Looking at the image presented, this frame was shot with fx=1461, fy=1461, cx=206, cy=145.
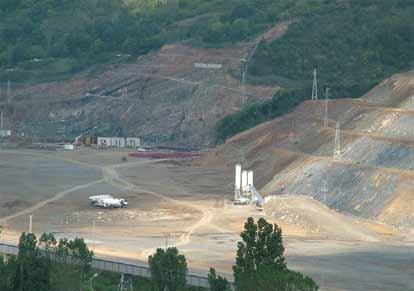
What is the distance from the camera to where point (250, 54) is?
168 meters

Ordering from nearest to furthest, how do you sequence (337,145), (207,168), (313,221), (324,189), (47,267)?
(47,267)
(313,221)
(324,189)
(337,145)
(207,168)

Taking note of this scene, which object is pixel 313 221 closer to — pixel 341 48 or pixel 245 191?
pixel 245 191

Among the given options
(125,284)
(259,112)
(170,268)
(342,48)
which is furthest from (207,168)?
(170,268)

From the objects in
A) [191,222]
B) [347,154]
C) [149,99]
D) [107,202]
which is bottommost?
[191,222]

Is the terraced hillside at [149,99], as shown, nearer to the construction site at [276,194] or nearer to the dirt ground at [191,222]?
the construction site at [276,194]

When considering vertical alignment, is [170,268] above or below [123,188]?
below

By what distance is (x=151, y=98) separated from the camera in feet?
538

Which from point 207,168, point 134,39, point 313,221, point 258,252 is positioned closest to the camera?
point 258,252

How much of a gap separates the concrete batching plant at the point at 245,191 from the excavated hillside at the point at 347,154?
2.40m

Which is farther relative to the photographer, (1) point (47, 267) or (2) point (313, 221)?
(2) point (313, 221)

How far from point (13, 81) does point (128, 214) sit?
92.2 m

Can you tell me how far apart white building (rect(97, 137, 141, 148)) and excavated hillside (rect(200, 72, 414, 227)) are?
72.9 ft

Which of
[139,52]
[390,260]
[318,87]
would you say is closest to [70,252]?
[390,260]

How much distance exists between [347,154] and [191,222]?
17.7 metres
